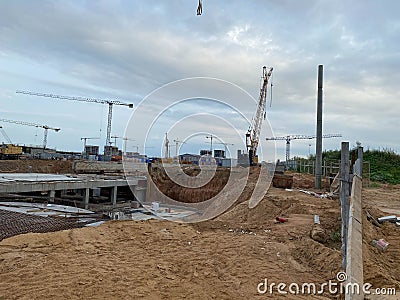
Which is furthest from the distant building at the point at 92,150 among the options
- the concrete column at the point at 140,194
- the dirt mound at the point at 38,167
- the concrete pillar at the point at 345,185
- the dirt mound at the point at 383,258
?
the concrete pillar at the point at 345,185

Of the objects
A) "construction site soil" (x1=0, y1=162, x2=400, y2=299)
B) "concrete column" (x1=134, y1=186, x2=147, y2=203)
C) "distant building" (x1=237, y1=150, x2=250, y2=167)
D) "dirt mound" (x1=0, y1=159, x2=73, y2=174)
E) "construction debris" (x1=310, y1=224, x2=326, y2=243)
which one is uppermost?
"distant building" (x1=237, y1=150, x2=250, y2=167)

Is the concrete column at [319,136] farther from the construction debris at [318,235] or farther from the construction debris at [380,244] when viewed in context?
the construction debris at [380,244]

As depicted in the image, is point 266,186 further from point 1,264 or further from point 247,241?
point 1,264

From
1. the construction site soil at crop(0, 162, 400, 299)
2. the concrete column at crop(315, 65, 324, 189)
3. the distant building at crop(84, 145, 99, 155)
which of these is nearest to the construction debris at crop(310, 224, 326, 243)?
the construction site soil at crop(0, 162, 400, 299)

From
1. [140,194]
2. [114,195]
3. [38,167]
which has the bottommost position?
[140,194]

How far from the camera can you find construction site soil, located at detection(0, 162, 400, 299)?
4.41 m

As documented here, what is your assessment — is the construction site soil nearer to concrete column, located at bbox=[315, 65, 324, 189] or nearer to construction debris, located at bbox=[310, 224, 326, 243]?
construction debris, located at bbox=[310, 224, 326, 243]

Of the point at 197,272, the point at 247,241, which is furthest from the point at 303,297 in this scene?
the point at 247,241

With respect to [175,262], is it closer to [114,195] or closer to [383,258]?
[383,258]

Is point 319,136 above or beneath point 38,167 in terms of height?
above

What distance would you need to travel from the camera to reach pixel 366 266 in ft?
14.6

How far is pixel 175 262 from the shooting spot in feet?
18.6

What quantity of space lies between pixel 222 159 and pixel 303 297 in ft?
144

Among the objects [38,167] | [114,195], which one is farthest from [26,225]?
[38,167]
